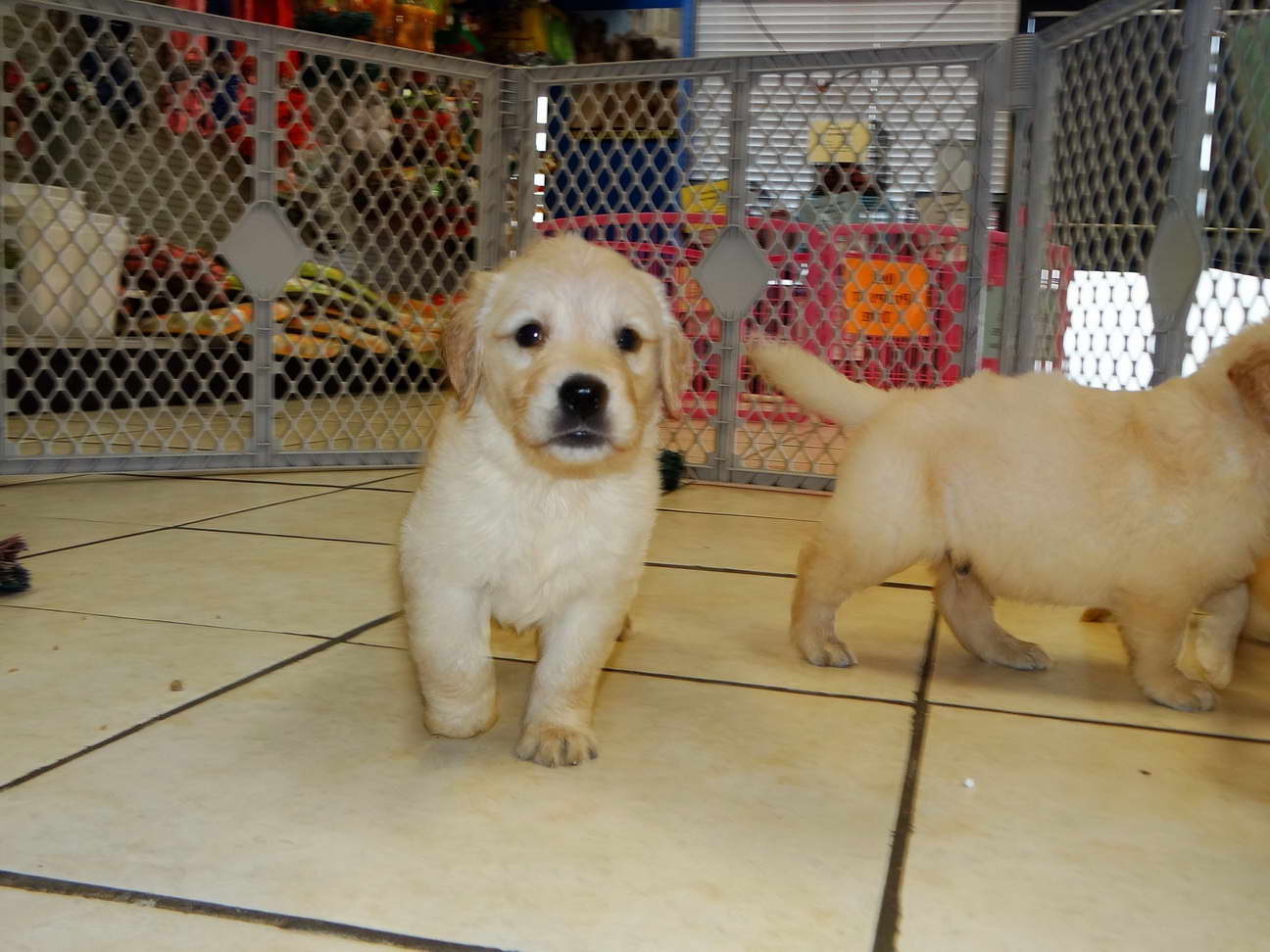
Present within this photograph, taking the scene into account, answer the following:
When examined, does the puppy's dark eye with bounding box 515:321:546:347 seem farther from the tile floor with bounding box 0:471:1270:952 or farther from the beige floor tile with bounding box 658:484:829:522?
the beige floor tile with bounding box 658:484:829:522

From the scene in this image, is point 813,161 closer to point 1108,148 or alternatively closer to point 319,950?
point 1108,148

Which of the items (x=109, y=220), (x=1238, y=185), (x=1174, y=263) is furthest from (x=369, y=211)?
(x=1238, y=185)

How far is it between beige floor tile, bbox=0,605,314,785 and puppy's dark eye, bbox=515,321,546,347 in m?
0.70

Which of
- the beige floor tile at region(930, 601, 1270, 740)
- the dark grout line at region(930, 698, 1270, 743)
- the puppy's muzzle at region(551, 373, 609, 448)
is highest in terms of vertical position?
the puppy's muzzle at region(551, 373, 609, 448)

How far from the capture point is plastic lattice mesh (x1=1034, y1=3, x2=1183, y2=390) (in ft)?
8.68

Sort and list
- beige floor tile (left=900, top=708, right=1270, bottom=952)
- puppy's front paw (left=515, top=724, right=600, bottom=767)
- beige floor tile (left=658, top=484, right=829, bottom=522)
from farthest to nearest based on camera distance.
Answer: beige floor tile (left=658, top=484, right=829, bottom=522), puppy's front paw (left=515, top=724, right=600, bottom=767), beige floor tile (left=900, top=708, right=1270, bottom=952)

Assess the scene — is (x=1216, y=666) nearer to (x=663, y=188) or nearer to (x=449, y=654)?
(x=449, y=654)

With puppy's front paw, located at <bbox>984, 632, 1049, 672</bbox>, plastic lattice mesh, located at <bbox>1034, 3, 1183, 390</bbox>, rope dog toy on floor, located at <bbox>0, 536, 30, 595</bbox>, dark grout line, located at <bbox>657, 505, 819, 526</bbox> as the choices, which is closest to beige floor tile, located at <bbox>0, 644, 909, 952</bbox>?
puppy's front paw, located at <bbox>984, 632, 1049, 672</bbox>

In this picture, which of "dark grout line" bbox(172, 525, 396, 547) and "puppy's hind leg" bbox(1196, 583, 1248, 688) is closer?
"puppy's hind leg" bbox(1196, 583, 1248, 688)

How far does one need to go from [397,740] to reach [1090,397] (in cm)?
131

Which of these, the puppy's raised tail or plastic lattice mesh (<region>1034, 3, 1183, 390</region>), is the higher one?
plastic lattice mesh (<region>1034, 3, 1183, 390</region>)

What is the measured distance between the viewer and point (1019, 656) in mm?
2057

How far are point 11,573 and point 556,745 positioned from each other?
50.6 inches

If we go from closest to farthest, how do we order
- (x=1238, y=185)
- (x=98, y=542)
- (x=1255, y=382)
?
(x=1255, y=382)
(x=1238, y=185)
(x=98, y=542)
